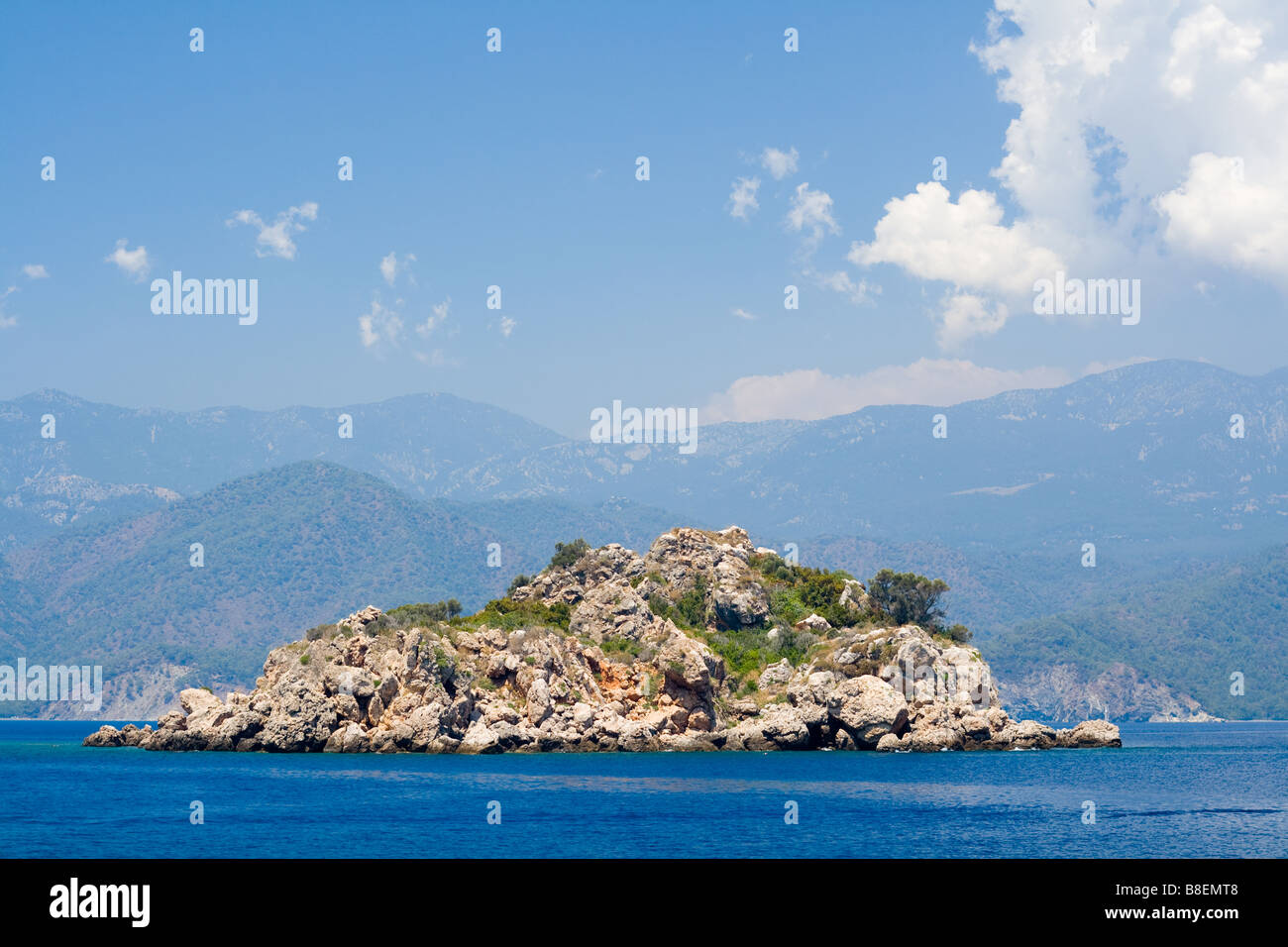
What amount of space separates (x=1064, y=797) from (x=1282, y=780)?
57.3 ft

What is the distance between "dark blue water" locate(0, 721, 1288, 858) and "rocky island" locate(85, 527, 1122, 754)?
9.64 feet

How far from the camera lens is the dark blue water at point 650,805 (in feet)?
144

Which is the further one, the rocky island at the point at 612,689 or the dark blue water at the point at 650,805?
the rocky island at the point at 612,689

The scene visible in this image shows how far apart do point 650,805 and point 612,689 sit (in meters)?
37.2

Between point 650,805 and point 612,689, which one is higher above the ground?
point 612,689

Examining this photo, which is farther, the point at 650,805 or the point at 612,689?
the point at 612,689

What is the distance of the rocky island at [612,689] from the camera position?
85500 mm

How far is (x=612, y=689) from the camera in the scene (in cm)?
9156

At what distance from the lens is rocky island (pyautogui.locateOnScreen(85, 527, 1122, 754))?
3366 inches

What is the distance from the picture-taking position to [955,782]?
212 ft

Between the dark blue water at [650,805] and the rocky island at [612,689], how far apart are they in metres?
2.94
